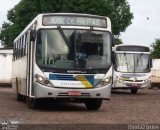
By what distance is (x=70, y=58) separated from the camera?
18.5 meters

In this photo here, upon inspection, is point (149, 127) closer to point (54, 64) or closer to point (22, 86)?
point (54, 64)

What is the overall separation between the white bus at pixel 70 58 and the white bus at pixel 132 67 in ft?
54.0

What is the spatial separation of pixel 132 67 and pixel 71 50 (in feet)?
58.3

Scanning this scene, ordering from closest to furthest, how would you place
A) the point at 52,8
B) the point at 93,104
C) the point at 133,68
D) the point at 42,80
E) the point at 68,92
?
the point at 42,80, the point at 68,92, the point at 93,104, the point at 133,68, the point at 52,8

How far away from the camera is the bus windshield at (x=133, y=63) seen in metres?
35.6

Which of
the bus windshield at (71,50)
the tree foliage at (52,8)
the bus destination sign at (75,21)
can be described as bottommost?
the bus windshield at (71,50)

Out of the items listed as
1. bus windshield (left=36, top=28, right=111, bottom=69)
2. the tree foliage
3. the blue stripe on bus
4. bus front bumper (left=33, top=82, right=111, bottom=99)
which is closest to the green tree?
the tree foliage

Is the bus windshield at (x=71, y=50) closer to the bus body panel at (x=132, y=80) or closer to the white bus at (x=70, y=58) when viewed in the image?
the white bus at (x=70, y=58)

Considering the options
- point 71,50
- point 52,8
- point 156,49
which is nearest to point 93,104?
point 71,50

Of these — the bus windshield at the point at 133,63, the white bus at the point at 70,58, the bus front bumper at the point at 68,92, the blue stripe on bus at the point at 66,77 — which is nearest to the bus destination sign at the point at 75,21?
the white bus at the point at 70,58

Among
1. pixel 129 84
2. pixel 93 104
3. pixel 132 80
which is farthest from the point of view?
pixel 132 80

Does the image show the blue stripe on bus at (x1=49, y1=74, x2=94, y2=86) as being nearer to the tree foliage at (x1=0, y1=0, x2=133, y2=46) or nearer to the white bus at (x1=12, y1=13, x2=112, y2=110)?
the white bus at (x1=12, y1=13, x2=112, y2=110)

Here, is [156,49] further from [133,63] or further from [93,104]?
[93,104]

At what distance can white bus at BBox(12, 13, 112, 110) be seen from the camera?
18266 millimetres
